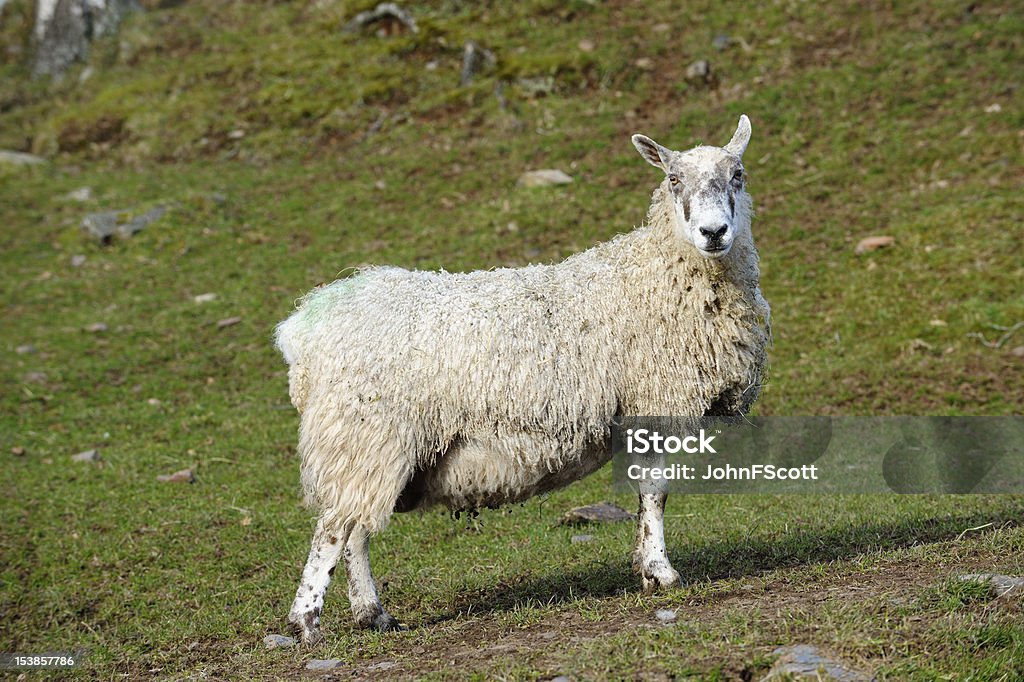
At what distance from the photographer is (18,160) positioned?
22656 millimetres

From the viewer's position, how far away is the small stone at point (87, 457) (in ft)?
39.5

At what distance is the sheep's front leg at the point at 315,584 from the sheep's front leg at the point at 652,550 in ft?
6.62

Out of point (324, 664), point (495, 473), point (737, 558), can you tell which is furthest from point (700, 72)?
point (324, 664)

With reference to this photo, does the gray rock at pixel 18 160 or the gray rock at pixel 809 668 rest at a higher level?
the gray rock at pixel 18 160

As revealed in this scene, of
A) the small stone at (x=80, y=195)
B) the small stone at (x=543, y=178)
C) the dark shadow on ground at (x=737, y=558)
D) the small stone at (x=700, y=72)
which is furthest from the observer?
the small stone at (x=80, y=195)

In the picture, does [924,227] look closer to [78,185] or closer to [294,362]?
[294,362]

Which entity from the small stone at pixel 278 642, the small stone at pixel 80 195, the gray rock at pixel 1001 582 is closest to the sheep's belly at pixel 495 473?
the small stone at pixel 278 642

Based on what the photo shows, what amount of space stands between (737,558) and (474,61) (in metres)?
16.6

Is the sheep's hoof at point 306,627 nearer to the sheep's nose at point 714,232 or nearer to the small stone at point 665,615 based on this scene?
the small stone at point 665,615

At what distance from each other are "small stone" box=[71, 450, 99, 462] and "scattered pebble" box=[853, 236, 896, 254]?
1078 cm

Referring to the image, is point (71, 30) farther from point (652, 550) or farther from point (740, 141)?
point (652, 550)

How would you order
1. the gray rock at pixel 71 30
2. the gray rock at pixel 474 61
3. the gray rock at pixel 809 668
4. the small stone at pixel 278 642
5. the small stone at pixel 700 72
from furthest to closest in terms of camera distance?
the gray rock at pixel 71 30
the gray rock at pixel 474 61
the small stone at pixel 700 72
the small stone at pixel 278 642
the gray rock at pixel 809 668

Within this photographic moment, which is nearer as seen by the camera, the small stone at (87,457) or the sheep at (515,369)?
the sheep at (515,369)

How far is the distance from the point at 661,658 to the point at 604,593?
2112mm
